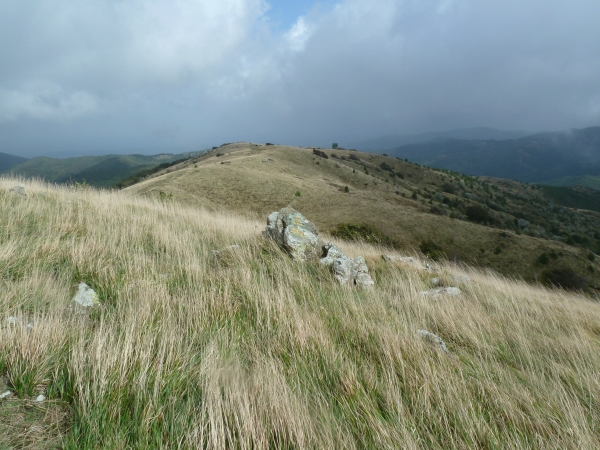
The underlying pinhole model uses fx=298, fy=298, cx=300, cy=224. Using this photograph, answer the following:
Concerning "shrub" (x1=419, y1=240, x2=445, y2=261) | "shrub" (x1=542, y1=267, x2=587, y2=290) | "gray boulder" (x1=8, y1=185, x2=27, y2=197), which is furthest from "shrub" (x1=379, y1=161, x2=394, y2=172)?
"gray boulder" (x1=8, y1=185, x2=27, y2=197)

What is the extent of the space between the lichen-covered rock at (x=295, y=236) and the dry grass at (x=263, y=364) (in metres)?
1.49

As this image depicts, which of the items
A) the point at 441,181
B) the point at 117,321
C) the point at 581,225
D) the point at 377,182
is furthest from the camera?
the point at 441,181

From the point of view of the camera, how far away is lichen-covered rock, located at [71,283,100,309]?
3039 mm

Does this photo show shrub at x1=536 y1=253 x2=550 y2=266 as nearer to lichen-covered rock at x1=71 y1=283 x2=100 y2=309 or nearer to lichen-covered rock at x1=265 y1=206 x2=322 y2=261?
lichen-covered rock at x1=265 y1=206 x2=322 y2=261

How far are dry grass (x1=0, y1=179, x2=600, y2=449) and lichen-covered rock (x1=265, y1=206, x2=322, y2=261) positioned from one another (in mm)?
1493

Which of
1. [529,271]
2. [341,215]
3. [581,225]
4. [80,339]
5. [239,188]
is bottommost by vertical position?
[581,225]

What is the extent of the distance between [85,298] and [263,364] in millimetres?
2123

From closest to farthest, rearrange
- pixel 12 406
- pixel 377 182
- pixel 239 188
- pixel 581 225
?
pixel 12 406, pixel 239 188, pixel 377 182, pixel 581 225

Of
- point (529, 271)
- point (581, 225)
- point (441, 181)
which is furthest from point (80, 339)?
point (581, 225)

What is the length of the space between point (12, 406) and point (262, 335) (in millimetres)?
1816

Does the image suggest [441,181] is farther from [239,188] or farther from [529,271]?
[239,188]

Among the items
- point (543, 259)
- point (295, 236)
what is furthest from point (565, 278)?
point (295, 236)

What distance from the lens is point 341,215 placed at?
3378 cm

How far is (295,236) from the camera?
6.26 m
